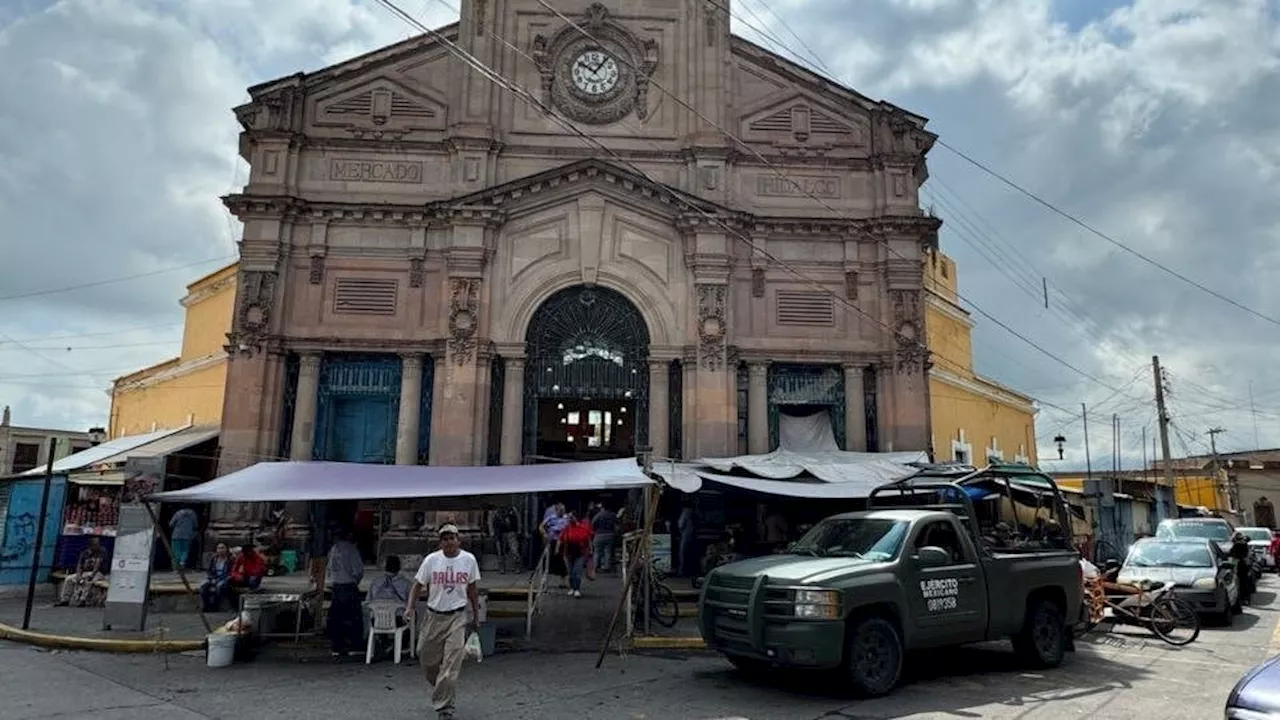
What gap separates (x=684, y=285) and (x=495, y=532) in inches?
316

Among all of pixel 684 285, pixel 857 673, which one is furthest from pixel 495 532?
pixel 857 673

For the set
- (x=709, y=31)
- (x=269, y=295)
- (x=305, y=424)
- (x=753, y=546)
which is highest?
(x=709, y=31)

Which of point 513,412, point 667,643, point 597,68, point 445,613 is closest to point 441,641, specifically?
point 445,613

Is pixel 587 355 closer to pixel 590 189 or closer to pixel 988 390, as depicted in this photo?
pixel 590 189

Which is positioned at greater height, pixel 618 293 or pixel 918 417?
pixel 618 293

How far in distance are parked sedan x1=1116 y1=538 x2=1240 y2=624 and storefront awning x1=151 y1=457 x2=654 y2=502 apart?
33.5 ft

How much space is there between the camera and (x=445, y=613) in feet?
25.8

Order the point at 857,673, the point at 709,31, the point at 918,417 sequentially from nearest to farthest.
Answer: the point at 857,673 < the point at 918,417 < the point at 709,31

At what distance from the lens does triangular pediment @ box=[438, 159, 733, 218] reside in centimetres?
2083

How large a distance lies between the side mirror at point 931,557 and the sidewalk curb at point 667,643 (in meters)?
3.81

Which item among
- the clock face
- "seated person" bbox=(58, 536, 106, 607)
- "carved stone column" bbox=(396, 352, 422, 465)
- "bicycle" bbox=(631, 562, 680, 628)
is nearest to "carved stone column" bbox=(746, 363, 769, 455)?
"bicycle" bbox=(631, 562, 680, 628)

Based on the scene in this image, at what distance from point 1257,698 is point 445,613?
647 cm

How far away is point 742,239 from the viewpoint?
70.2ft

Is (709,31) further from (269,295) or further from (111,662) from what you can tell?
(111,662)
